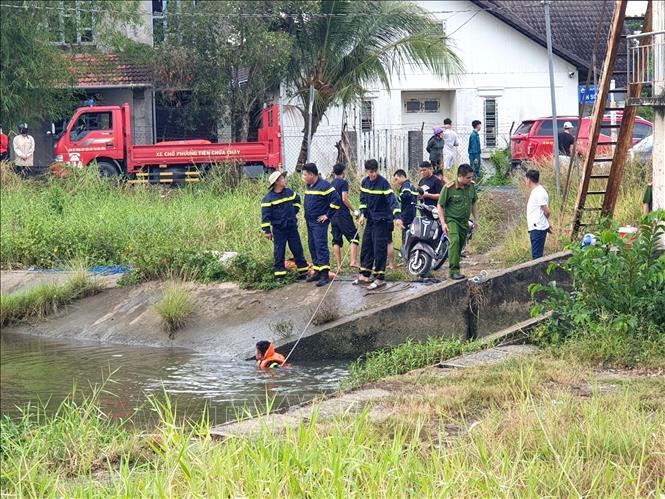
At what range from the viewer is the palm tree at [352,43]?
28453mm

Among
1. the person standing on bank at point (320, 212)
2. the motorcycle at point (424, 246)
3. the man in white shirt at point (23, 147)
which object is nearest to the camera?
the motorcycle at point (424, 246)

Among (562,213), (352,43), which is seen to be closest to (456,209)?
(562,213)

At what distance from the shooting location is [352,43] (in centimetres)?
2892

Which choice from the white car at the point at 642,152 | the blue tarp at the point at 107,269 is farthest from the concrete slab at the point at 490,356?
the white car at the point at 642,152

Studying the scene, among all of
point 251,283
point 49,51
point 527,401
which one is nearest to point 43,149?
point 49,51

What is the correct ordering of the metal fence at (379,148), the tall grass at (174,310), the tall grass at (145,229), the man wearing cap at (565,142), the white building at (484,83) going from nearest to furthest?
the tall grass at (174,310) → the tall grass at (145,229) → the man wearing cap at (565,142) → the metal fence at (379,148) → the white building at (484,83)

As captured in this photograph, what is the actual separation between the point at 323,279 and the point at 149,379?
356cm

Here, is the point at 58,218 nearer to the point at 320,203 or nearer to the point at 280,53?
the point at 320,203

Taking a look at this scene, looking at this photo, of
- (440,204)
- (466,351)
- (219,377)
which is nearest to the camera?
(466,351)

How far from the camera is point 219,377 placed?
13.2m

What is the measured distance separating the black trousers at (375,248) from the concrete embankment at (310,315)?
294mm

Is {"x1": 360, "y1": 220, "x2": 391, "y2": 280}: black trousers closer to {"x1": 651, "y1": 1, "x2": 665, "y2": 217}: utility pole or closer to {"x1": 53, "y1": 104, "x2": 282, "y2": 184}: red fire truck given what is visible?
{"x1": 651, "y1": 1, "x2": 665, "y2": 217}: utility pole

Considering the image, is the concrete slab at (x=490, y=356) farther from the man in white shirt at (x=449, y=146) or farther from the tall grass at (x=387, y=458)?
the man in white shirt at (x=449, y=146)

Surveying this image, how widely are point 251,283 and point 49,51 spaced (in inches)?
596
